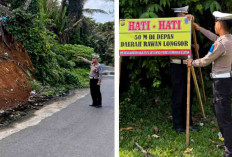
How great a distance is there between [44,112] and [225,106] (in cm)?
222

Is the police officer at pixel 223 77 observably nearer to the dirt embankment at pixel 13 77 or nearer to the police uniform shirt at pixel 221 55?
the police uniform shirt at pixel 221 55

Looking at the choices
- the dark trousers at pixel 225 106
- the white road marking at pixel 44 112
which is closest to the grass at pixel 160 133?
the dark trousers at pixel 225 106

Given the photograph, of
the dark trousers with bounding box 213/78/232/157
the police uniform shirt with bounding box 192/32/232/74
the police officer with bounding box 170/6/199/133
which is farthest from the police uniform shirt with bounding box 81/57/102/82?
the dark trousers with bounding box 213/78/232/157

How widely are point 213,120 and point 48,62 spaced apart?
2.51 metres

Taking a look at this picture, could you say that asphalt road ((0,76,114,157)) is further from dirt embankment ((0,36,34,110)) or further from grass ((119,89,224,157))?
dirt embankment ((0,36,34,110))

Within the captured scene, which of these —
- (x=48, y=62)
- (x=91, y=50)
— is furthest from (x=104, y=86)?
(x=48, y=62)

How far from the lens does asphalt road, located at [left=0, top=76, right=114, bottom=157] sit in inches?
121

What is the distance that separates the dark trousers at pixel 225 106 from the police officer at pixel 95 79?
4.17 feet

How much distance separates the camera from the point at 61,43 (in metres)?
3.41

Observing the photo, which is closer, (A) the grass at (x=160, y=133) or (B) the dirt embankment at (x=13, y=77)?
(A) the grass at (x=160, y=133)

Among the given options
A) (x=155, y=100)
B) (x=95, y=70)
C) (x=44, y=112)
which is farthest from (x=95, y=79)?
(x=155, y=100)

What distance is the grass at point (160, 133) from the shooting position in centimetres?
312

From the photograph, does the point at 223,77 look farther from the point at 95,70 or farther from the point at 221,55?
the point at 95,70

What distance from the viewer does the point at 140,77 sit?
4758mm
